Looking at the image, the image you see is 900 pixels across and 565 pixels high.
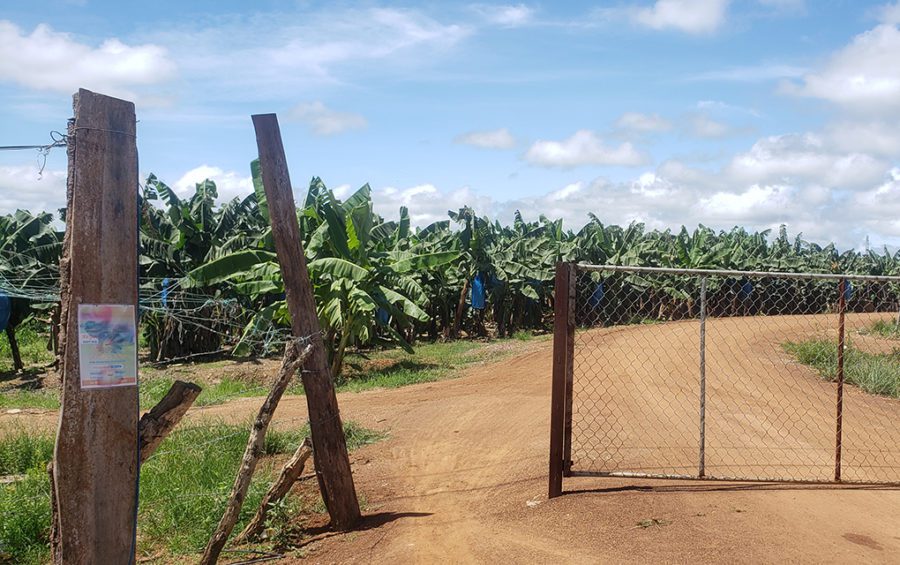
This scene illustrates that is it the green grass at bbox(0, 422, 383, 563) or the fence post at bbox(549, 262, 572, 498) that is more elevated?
the fence post at bbox(549, 262, 572, 498)

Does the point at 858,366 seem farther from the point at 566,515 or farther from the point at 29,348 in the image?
the point at 29,348

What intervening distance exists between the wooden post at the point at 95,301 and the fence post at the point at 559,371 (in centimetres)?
324

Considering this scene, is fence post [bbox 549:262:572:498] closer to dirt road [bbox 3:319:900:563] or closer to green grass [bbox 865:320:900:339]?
dirt road [bbox 3:319:900:563]

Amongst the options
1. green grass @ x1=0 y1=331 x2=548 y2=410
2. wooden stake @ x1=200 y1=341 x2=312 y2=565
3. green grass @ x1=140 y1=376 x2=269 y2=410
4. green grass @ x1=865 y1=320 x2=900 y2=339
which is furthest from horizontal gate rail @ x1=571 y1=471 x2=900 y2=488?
green grass @ x1=865 y1=320 x2=900 y2=339

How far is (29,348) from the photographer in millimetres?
22109

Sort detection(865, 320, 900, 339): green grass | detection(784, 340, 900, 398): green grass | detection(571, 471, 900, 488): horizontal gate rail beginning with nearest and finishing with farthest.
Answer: detection(571, 471, 900, 488): horizontal gate rail
detection(784, 340, 900, 398): green grass
detection(865, 320, 900, 339): green grass

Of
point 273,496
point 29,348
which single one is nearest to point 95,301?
point 273,496

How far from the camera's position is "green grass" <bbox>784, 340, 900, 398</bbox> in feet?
41.7

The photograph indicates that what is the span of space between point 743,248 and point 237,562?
37151mm

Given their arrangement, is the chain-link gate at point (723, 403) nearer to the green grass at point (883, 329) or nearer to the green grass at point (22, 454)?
the green grass at point (883, 329)

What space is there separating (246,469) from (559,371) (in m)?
2.52

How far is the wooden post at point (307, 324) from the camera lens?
19.8 ft

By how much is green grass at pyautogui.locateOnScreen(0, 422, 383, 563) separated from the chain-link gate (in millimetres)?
2886

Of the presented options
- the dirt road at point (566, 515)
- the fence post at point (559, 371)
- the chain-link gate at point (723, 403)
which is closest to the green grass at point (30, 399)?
the dirt road at point (566, 515)
